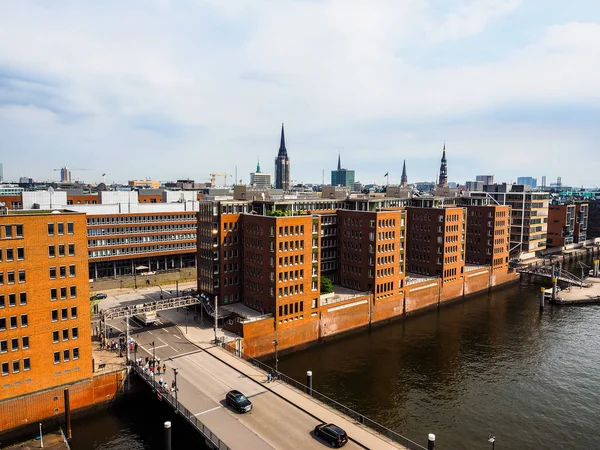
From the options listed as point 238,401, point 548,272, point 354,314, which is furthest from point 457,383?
point 548,272

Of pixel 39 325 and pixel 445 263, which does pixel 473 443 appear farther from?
pixel 445 263

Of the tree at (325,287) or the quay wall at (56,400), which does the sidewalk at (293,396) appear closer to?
the quay wall at (56,400)

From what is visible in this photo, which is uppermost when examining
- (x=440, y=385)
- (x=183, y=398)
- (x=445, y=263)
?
(x=445, y=263)

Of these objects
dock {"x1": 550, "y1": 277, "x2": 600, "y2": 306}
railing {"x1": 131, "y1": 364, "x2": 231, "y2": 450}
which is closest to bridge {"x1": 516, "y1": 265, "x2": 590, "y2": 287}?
dock {"x1": 550, "y1": 277, "x2": 600, "y2": 306}

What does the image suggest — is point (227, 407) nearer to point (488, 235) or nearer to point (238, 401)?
point (238, 401)

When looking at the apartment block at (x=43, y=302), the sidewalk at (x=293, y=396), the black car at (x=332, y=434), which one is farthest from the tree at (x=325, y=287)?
the apartment block at (x=43, y=302)

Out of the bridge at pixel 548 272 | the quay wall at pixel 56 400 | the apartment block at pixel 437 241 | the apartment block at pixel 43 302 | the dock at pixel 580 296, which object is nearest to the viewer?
the quay wall at pixel 56 400

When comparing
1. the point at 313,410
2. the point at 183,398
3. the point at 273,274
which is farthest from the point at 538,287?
the point at 183,398
